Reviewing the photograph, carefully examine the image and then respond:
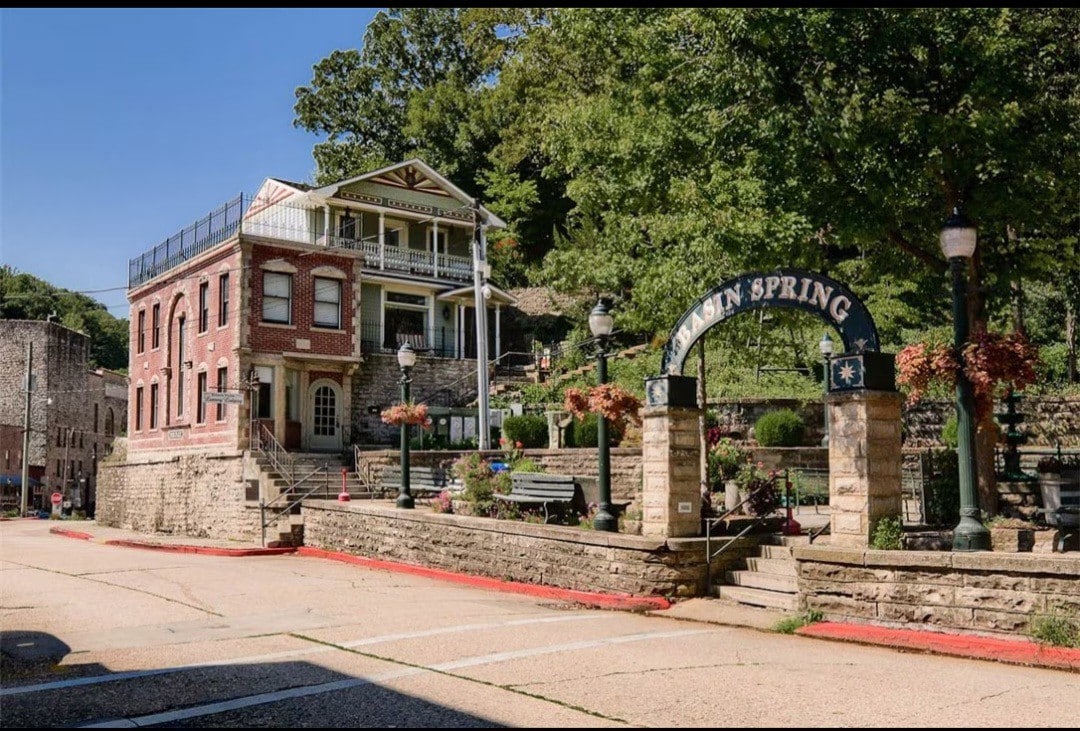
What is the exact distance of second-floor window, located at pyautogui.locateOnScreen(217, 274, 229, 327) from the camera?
32125 mm

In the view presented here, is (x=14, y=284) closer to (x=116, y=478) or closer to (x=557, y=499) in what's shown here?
(x=116, y=478)

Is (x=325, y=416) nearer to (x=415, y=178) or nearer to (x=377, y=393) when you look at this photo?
(x=377, y=393)

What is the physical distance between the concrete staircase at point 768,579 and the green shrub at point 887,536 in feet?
4.55

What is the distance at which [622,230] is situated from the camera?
70.1 feet

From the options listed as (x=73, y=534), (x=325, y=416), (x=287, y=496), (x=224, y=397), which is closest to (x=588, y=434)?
(x=287, y=496)

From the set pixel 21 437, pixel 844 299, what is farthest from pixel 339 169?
pixel 844 299

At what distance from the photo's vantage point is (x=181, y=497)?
32375 mm

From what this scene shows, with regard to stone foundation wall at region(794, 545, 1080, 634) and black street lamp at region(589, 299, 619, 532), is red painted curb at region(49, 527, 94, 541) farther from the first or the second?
stone foundation wall at region(794, 545, 1080, 634)

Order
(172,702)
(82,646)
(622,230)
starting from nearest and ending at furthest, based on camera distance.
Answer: (172,702) → (82,646) → (622,230)

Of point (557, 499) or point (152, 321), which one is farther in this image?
point (152, 321)

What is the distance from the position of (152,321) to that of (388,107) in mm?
26541

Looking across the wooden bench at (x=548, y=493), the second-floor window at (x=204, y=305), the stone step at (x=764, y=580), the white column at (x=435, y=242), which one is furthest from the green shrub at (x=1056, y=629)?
the white column at (x=435, y=242)

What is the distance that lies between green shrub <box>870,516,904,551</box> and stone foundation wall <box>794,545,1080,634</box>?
311 millimetres

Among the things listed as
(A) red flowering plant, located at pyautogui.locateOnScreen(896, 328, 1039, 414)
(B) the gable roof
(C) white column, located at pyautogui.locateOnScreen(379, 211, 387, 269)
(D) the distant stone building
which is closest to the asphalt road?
(A) red flowering plant, located at pyautogui.locateOnScreen(896, 328, 1039, 414)
